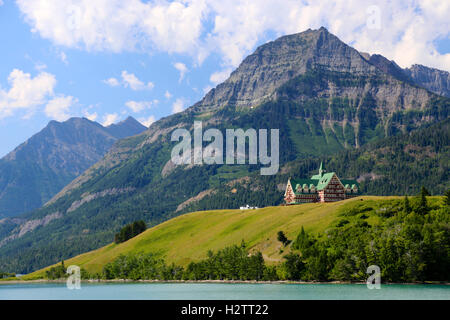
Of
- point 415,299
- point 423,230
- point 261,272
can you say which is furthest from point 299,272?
point 415,299

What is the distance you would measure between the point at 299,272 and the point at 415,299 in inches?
2800

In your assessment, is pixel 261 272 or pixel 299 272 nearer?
pixel 299 272
